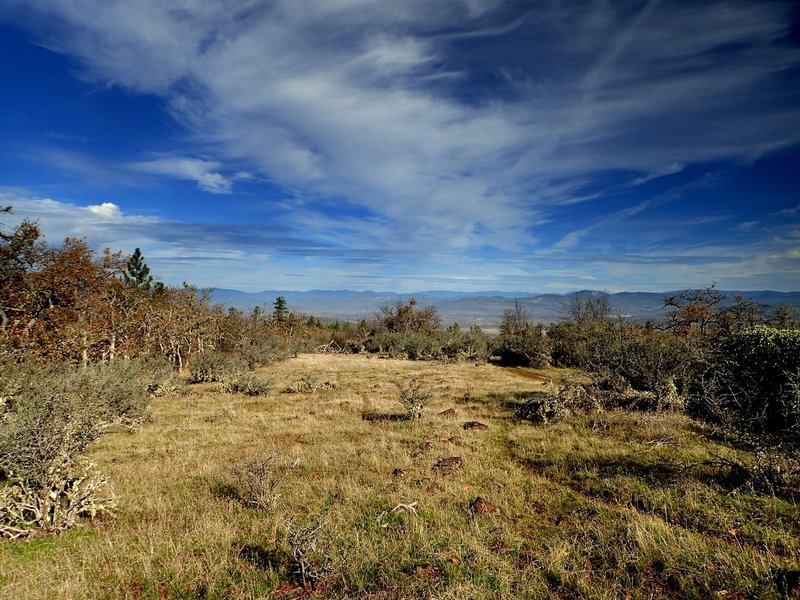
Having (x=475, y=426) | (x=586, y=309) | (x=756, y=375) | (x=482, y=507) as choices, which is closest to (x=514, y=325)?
(x=586, y=309)

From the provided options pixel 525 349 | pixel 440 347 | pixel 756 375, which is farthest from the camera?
pixel 440 347

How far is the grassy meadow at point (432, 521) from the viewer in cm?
505

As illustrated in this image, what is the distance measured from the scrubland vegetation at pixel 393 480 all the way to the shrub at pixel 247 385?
2.24 meters

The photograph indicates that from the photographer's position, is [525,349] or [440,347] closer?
[525,349]

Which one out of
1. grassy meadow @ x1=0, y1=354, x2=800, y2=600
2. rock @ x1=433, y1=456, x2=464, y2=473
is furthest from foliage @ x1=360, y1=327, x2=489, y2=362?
rock @ x1=433, y1=456, x2=464, y2=473

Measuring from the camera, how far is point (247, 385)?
2167 centimetres

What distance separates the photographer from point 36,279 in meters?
16.1

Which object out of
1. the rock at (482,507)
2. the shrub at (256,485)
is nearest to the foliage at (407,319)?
the shrub at (256,485)

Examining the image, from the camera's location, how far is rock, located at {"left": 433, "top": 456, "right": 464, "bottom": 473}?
929 centimetres

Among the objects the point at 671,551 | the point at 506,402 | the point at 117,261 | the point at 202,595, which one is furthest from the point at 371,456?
the point at 117,261

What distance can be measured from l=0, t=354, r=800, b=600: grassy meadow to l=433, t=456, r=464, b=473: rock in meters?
0.06

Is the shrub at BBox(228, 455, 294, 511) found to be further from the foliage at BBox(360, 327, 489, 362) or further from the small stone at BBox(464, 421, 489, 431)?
the foliage at BBox(360, 327, 489, 362)

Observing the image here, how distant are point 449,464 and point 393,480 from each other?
153 cm

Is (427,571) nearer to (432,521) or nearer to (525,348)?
(432,521)
